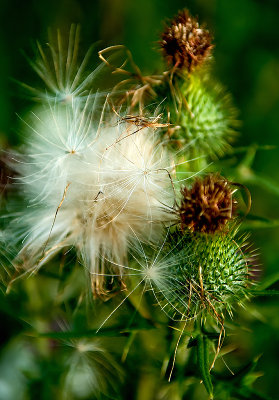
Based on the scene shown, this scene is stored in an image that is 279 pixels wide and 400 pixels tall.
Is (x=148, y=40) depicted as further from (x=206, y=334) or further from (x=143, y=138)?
(x=206, y=334)

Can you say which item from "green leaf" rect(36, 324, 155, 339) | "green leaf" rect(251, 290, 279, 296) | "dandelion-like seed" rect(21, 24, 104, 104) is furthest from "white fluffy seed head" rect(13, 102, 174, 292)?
"green leaf" rect(251, 290, 279, 296)

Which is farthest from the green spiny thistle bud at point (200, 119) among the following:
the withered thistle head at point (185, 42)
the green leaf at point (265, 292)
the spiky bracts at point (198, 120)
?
the green leaf at point (265, 292)

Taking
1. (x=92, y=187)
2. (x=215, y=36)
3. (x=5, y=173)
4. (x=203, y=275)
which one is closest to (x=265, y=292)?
(x=203, y=275)

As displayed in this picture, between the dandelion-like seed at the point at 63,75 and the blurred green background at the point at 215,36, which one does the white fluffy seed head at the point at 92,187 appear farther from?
the blurred green background at the point at 215,36

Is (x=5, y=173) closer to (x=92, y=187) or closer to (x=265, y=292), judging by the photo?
(x=92, y=187)

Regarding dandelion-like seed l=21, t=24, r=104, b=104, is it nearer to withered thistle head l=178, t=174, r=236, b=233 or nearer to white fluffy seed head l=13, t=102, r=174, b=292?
white fluffy seed head l=13, t=102, r=174, b=292

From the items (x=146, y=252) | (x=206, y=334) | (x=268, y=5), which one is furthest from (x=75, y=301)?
(x=268, y=5)

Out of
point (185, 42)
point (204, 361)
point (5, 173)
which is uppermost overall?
point (185, 42)
